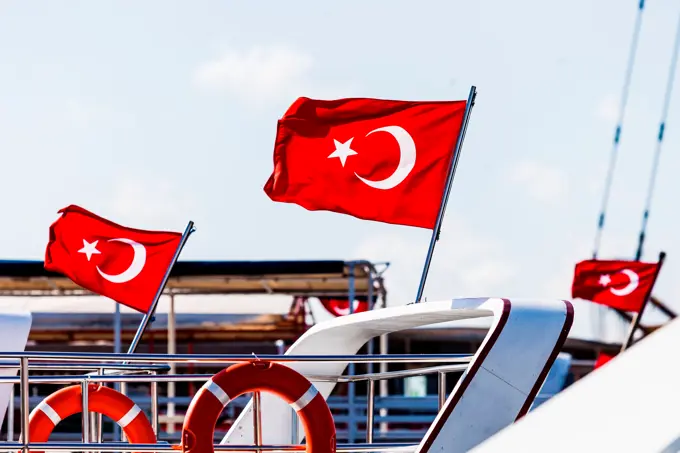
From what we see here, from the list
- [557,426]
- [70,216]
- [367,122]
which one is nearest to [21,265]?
[70,216]

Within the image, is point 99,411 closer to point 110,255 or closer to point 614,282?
point 110,255

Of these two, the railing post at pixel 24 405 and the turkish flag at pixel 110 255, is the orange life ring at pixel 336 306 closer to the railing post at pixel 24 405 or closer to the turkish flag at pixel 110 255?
the turkish flag at pixel 110 255

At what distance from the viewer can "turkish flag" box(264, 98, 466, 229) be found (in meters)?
8.56

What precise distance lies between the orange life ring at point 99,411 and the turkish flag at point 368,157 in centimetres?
199

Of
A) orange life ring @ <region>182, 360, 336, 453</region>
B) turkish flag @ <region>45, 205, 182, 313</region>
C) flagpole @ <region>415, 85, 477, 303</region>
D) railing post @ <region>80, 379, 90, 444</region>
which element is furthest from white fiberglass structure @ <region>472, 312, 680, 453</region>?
turkish flag @ <region>45, 205, 182, 313</region>

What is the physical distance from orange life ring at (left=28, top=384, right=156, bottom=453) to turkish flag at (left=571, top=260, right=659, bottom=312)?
1510 cm

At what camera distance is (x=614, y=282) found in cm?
2177

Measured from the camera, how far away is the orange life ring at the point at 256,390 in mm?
6191

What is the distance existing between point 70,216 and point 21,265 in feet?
28.7

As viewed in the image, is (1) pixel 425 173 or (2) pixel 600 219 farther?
(2) pixel 600 219

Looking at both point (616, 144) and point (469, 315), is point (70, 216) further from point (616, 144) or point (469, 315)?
point (616, 144)

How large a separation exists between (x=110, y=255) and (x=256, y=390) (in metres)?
5.43

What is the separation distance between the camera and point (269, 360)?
6395 mm

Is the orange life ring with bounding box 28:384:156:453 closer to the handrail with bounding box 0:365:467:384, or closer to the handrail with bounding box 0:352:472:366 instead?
Result: the handrail with bounding box 0:365:467:384
